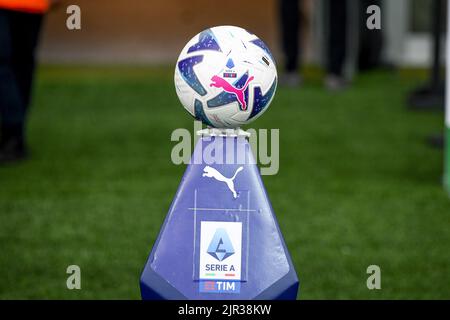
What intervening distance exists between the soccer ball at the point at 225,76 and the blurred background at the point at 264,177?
2.89 ft

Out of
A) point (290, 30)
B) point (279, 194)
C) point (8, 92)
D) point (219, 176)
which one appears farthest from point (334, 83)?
point (219, 176)

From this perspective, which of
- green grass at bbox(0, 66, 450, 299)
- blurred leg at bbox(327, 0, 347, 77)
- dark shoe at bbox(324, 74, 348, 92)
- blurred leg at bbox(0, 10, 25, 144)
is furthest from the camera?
dark shoe at bbox(324, 74, 348, 92)

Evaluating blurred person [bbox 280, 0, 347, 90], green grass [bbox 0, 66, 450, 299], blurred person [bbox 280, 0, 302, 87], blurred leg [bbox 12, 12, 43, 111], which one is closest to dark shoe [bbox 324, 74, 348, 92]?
blurred person [bbox 280, 0, 347, 90]

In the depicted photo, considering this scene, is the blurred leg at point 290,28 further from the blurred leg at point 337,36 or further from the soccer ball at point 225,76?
the soccer ball at point 225,76

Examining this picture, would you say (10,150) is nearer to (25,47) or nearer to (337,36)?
(25,47)

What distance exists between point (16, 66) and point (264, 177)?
68.9 inches

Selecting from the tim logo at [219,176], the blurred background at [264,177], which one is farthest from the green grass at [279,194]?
the tim logo at [219,176]

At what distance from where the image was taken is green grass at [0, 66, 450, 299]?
344cm

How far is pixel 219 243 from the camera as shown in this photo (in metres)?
2.62

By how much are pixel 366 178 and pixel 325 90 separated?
3140 mm

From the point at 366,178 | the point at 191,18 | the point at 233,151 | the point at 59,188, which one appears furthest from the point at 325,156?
the point at 191,18

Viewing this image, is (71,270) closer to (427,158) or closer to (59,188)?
(59,188)

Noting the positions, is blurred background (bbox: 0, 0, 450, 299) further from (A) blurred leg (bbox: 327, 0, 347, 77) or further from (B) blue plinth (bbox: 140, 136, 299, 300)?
(B) blue plinth (bbox: 140, 136, 299, 300)

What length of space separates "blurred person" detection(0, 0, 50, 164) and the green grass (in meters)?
0.18
